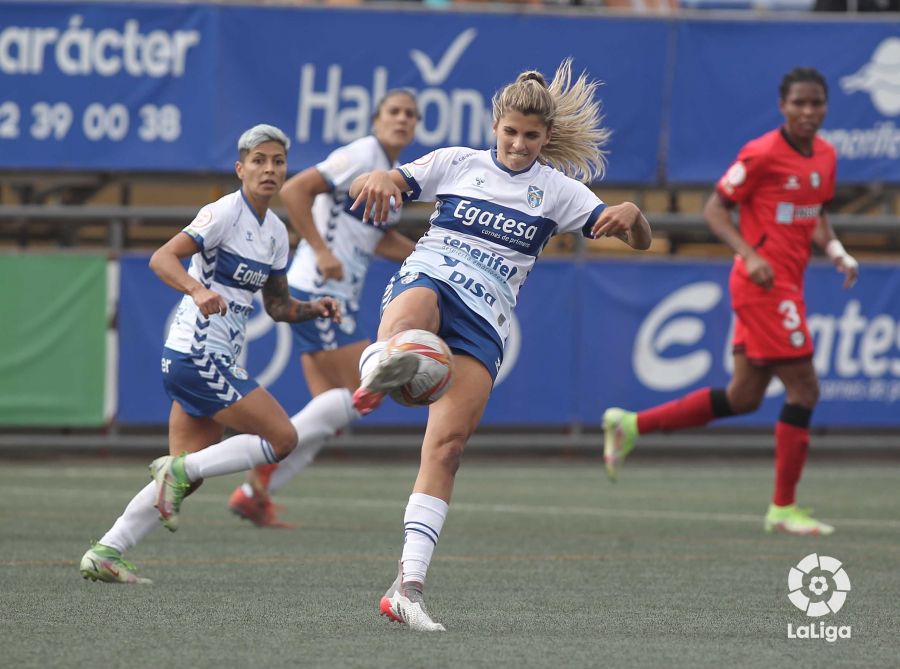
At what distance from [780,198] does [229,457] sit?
3814 mm

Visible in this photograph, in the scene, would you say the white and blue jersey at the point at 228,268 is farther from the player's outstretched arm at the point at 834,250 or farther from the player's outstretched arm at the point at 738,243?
the player's outstretched arm at the point at 834,250

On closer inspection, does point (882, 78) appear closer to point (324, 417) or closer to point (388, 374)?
point (324, 417)

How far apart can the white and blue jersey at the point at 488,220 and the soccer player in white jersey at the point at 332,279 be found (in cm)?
277

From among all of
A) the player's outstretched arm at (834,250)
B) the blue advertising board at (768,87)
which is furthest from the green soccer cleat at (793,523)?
the blue advertising board at (768,87)

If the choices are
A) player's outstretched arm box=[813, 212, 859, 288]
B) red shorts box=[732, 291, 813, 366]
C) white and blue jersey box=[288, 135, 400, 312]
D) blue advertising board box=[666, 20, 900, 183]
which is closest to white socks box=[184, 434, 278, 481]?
white and blue jersey box=[288, 135, 400, 312]

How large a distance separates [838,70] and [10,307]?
23.9 ft

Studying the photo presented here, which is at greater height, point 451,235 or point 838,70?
point 838,70

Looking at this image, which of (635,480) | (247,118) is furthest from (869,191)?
(247,118)

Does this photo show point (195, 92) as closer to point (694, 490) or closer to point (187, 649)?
point (694, 490)

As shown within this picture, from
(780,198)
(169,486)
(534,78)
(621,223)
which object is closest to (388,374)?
(621,223)

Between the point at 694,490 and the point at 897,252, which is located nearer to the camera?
the point at 694,490

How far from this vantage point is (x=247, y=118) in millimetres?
13703

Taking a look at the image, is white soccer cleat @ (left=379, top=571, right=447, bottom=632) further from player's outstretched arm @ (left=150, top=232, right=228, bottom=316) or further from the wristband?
the wristband

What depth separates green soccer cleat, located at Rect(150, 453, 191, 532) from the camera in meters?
6.47
